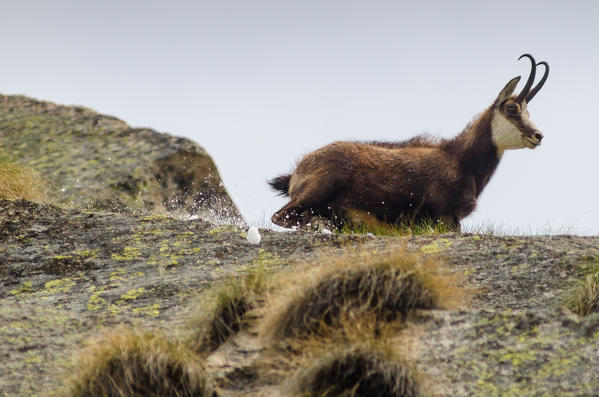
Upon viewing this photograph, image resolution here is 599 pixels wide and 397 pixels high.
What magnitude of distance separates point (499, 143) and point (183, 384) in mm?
7216

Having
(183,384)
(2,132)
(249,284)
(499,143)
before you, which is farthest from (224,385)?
(2,132)

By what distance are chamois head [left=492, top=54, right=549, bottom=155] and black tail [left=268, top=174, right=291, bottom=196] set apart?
9.69 feet

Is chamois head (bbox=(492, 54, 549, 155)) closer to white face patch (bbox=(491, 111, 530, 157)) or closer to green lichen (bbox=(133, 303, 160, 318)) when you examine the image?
white face patch (bbox=(491, 111, 530, 157))

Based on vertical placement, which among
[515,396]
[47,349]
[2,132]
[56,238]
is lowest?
[515,396]

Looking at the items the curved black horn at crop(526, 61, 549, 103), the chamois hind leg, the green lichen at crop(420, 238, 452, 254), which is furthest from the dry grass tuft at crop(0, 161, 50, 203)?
the curved black horn at crop(526, 61, 549, 103)

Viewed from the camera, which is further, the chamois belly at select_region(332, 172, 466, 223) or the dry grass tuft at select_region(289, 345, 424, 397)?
the chamois belly at select_region(332, 172, 466, 223)

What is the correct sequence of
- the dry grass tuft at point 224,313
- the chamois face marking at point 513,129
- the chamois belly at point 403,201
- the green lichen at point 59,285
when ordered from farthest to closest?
the chamois face marking at point 513,129 < the chamois belly at point 403,201 < the green lichen at point 59,285 < the dry grass tuft at point 224,313

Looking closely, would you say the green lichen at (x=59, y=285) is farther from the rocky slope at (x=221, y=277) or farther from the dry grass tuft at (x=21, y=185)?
the dry grass tuft at (x=21, y=185)

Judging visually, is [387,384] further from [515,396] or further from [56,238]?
[56,238]

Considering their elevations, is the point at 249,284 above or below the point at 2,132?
below

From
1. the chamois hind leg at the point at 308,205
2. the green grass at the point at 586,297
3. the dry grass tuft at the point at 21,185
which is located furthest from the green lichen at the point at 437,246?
the dry grass tuft at the point at 21,185

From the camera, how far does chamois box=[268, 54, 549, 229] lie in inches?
408

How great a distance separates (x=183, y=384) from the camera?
15.6 ft

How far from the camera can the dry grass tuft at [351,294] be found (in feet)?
16.5
